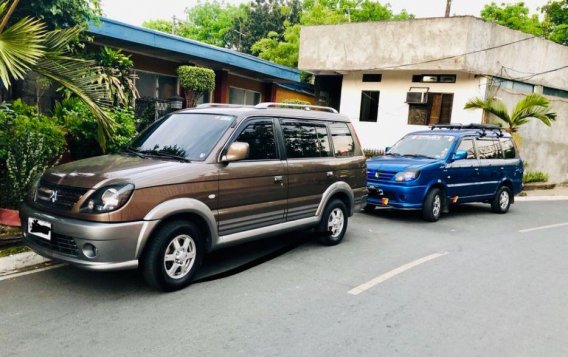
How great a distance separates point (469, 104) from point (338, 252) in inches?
420

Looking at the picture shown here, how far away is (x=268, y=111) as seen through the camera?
6.05 meters

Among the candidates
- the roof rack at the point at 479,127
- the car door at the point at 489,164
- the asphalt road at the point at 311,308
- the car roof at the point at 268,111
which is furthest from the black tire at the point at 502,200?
the car roof at the point at 268,111

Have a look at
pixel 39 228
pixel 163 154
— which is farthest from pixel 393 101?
pixel 39 228

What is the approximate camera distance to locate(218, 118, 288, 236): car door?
5.32m

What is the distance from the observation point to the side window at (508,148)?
456 inches

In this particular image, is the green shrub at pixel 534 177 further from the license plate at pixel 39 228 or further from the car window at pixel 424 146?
the license plate at pixel 39 228

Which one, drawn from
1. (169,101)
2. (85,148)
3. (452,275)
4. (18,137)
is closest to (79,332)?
(18,137)

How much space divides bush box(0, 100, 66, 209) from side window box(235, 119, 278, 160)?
317cm

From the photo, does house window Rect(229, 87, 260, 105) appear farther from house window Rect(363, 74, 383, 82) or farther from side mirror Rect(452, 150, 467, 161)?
side mirror Rect(452, 150, 467, 161)

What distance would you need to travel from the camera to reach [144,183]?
4547 mm

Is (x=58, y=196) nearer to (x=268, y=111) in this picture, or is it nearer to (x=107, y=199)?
(x=107, y=199)

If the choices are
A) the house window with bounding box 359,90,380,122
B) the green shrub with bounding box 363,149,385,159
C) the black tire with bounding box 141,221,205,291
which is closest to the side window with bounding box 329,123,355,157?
the black tire with bounding box 141,221,205,291

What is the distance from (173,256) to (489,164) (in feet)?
28.3

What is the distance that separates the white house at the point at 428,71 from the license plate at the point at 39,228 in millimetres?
14884
